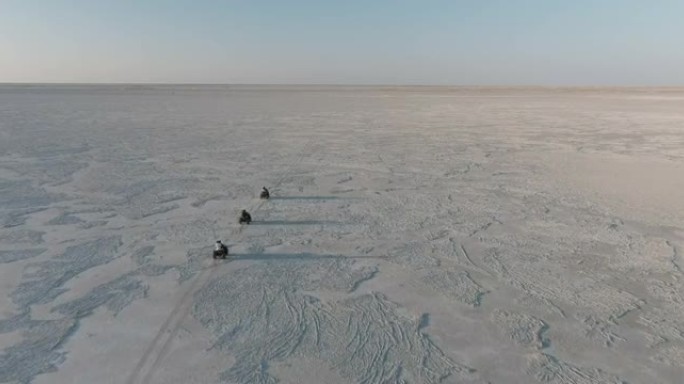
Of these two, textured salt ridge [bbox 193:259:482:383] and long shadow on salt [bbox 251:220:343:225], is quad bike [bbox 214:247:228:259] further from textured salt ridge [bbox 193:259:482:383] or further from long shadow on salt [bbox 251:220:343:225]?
long shadow on salt [bbox 251:220:343:225]

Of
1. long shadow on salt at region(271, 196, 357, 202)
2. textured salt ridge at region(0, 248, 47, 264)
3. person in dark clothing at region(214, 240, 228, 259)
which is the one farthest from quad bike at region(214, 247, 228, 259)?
long shadow on salt at region(271, 196, 357, 202)

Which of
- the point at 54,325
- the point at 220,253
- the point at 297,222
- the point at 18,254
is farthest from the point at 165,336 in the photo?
the point at 297,222

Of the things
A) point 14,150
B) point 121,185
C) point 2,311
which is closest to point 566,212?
point 2,311

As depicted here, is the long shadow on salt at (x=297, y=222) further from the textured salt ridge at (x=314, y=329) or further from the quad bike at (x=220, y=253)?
the textured salt ridge at (x=314, y=329)

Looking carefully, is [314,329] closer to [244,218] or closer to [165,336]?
[165,336]

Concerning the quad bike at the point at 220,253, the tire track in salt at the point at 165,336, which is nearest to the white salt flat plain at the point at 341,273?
the tire track in salt at the point at 165,336

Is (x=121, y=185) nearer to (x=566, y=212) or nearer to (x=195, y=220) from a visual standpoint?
(x=195, y=220)

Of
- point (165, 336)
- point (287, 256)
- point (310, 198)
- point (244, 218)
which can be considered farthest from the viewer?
point (310, 198)
